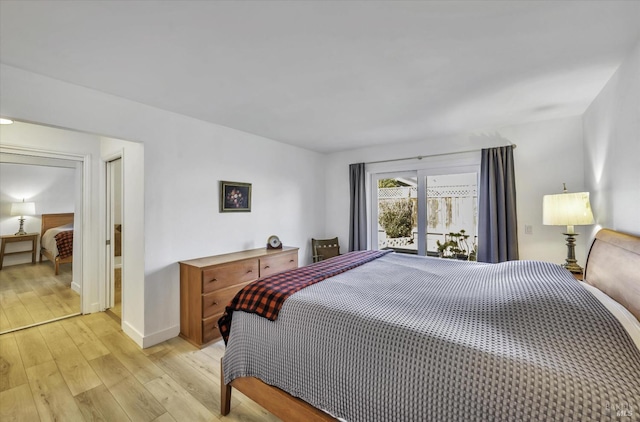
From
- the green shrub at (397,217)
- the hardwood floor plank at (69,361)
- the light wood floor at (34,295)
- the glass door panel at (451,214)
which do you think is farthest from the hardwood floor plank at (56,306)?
the glass door panel at (451,214)

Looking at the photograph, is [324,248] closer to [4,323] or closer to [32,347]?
[32,347]

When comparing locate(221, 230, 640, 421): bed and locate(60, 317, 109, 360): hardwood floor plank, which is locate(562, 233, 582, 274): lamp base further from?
locate(60, 317, 109, 360): hardwood floor plank

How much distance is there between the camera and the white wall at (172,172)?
212 centimetres

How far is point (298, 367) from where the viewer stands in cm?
144

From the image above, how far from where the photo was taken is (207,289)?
8.79 ft

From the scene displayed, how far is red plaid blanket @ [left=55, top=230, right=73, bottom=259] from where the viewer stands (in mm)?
3676

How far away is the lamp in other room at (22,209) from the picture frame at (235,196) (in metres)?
2.49

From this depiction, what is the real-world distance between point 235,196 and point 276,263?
3.37 feet

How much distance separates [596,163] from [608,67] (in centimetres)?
99

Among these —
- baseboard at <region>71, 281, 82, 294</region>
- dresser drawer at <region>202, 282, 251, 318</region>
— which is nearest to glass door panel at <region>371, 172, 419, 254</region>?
dresser drawer at <region>202, 282, 251, 318</region>

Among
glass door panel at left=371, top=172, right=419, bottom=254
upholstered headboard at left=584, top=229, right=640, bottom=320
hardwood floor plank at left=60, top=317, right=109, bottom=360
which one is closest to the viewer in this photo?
upholstered headboard at left=584, top=229, right=640, bottom=320

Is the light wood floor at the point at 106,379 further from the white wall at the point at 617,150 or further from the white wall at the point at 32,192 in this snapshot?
the white wall at the point at 617,150

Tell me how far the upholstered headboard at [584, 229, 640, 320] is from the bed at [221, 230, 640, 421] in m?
0.01

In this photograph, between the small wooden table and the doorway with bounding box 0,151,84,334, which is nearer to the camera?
the doorway with bounding box 0,151,84,334
